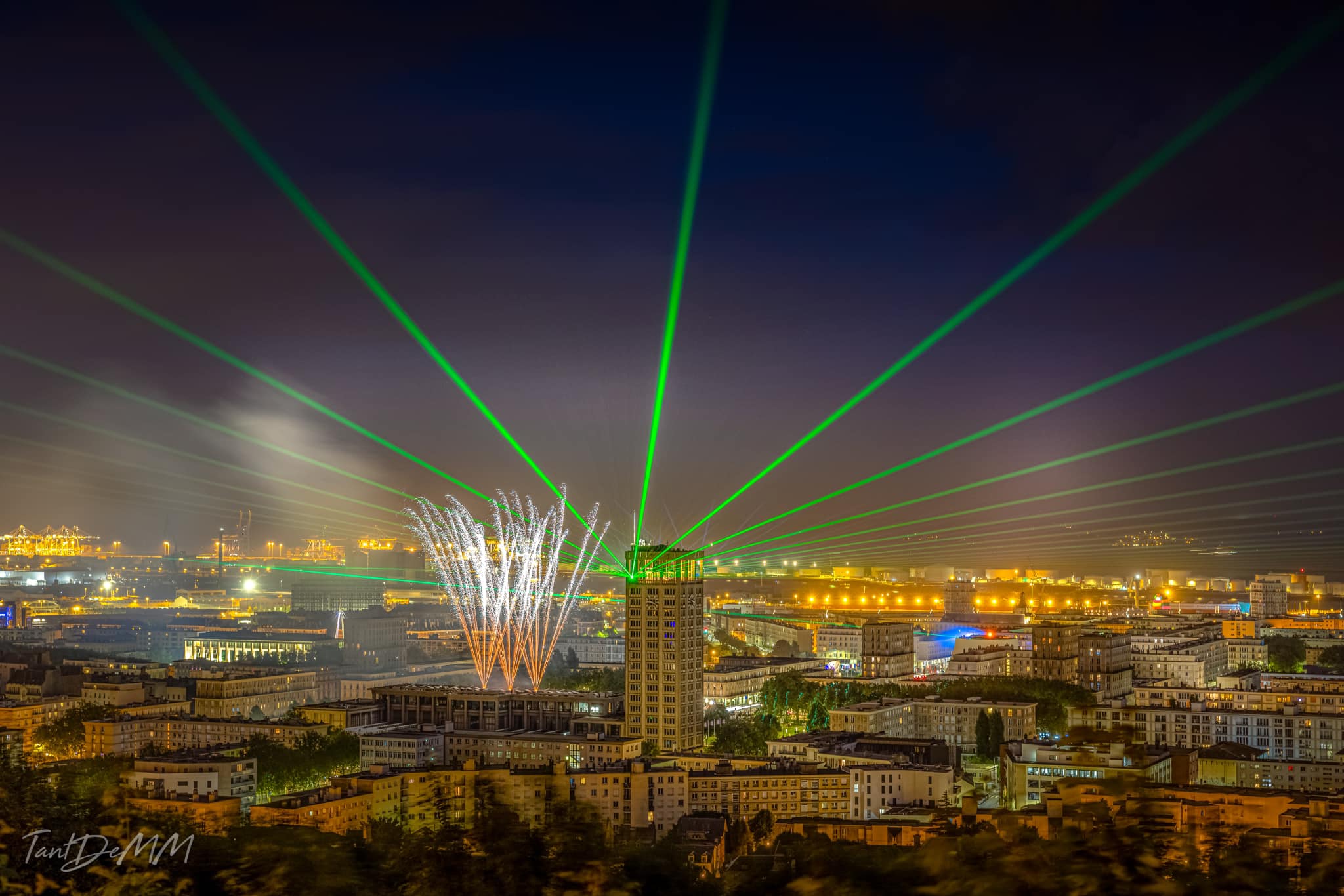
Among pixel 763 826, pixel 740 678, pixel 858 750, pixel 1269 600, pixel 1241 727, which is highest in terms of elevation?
pixel 1269 600

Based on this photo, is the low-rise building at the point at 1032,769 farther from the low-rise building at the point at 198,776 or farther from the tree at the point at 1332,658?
the tree at the point at 1332,658

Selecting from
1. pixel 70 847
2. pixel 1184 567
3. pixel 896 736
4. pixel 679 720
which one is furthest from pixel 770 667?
pixel 1184 567

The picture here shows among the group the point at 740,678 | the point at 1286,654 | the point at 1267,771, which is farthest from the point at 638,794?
the point at 1286,654

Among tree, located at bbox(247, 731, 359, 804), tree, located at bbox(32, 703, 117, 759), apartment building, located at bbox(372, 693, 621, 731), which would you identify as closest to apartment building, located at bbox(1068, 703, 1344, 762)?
apartment building, located at bbox(372, 693, 621, 731)

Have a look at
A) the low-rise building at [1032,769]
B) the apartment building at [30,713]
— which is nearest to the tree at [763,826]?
the low-rise building at [1032,769]

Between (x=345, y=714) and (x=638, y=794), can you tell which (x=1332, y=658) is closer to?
(x=345, y=714)

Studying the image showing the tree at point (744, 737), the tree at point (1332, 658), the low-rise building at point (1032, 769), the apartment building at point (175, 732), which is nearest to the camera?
the low-rise building at point (1032, 769)
